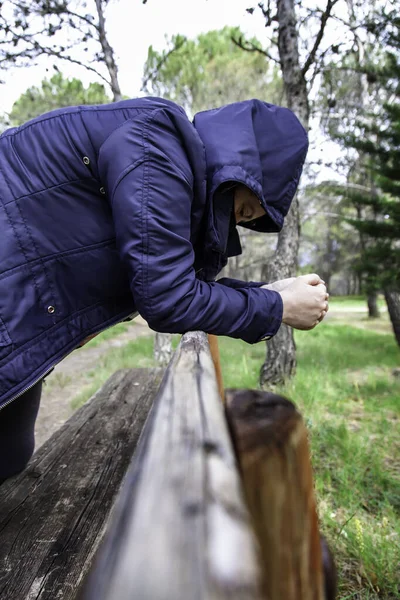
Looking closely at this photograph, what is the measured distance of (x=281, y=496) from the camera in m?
0.48

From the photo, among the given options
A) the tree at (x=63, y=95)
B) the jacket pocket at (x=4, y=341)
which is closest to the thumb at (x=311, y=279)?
the jacket pocket at (x=4, y=341)

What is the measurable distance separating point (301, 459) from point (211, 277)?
3.88 ft

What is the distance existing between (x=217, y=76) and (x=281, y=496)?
49.5 feet

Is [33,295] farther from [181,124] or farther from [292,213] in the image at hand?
[292,213]

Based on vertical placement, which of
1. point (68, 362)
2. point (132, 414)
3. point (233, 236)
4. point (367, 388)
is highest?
point (233, 236)

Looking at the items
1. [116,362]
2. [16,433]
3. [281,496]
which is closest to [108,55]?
[116,362]

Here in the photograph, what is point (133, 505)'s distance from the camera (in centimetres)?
36

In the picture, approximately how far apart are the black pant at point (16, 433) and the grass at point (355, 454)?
1.33 meters

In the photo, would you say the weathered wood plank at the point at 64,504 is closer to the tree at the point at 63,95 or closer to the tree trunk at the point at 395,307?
the tree trunk at the point at 395,307

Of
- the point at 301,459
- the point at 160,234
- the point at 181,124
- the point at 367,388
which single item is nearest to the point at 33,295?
the point at 160,234

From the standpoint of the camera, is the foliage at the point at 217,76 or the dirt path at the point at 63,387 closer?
the dirt path at the point at 63,387

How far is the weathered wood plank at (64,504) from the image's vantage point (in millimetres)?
1123

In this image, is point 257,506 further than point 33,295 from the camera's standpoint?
No

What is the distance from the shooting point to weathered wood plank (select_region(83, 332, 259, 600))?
29 centimetres
